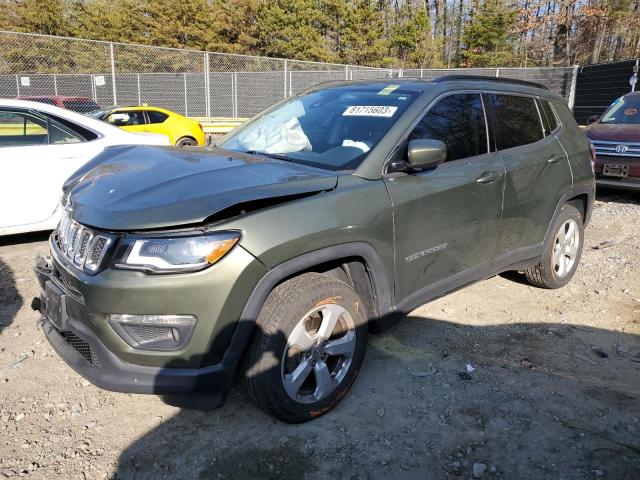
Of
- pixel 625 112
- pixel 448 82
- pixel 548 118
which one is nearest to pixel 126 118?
pixel 625 112

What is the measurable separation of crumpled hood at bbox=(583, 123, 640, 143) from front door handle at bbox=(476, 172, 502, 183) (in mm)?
5631

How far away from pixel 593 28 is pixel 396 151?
39.2 meters

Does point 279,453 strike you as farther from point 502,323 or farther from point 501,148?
point 501,148

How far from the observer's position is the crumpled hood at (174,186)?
90.1 inches

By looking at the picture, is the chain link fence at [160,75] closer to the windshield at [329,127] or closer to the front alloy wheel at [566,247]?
the front alloy wheel at [566,247]

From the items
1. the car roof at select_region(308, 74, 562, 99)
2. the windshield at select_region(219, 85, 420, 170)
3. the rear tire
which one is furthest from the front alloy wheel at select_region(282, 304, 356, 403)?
the rear tire

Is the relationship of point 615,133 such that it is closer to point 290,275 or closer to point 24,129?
point 290,275

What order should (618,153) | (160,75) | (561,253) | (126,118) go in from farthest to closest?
(160,75)
(126,118)
(618,153)
(561,253)

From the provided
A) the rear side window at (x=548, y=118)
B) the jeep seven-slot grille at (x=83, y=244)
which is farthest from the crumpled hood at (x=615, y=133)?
the jeep seven-slot grille at (x=83, y=244)

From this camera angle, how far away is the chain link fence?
48.1 ft

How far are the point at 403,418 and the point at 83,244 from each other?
1.89m

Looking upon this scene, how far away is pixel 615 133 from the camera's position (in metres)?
8.23

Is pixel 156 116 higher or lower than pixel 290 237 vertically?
higher

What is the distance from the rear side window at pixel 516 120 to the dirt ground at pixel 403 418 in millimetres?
1412
